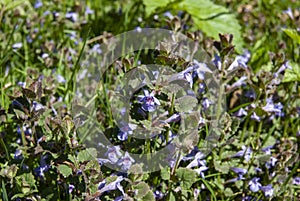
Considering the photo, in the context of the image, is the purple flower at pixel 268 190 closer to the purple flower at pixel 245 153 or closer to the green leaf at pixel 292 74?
the purple flower at pixel 245 153

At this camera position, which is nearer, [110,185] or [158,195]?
[110,185]

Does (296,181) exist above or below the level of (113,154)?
below

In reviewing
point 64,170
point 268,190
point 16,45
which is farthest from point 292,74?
point 16,45

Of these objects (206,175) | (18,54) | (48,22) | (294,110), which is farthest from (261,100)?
(48,22)

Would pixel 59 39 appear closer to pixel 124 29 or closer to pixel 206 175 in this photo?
pixel 124 29

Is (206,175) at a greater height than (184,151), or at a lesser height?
lesser

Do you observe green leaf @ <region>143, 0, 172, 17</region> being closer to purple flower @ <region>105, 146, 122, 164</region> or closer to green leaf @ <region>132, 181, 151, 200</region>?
purple flower @ <region>105, 146, 122, 164</region>

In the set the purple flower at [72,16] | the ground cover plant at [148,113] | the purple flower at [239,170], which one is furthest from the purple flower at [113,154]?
the purple flower at [72,16]

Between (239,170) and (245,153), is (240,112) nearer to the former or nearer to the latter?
(245,153)
